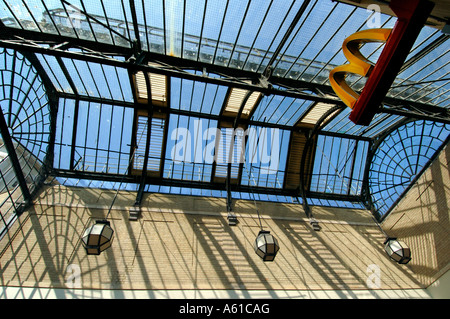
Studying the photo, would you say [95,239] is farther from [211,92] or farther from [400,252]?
[400,252]

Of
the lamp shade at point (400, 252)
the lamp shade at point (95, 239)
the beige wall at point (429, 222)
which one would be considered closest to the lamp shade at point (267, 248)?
the lamp shade at point (400, 252)

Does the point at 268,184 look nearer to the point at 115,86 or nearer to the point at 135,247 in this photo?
the point at 135,247

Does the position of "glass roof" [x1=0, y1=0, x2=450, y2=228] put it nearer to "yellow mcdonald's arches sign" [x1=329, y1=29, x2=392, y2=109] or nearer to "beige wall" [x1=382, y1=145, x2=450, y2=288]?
"beige wall" [x1=382, y1=145, x2=450, y2=288]

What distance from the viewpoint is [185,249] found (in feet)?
40.9

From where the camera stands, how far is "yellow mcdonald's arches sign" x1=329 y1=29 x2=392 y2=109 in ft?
18.4

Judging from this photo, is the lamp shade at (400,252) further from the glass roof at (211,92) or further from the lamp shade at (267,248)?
the glass roof at (211,92)

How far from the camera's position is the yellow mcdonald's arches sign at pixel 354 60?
5613mm

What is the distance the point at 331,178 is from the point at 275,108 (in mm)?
8038

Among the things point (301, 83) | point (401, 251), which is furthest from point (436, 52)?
point (401, 251)

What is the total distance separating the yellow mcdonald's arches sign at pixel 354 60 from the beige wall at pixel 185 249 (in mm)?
10014

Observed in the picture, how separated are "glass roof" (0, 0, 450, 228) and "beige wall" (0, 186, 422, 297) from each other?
85.2 inches

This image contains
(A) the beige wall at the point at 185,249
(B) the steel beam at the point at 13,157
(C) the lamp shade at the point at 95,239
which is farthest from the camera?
(A) the beige wall at the point at 185,249

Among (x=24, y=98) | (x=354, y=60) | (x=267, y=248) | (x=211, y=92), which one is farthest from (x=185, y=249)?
(x=24, y=98)

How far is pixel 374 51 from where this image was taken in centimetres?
1032
